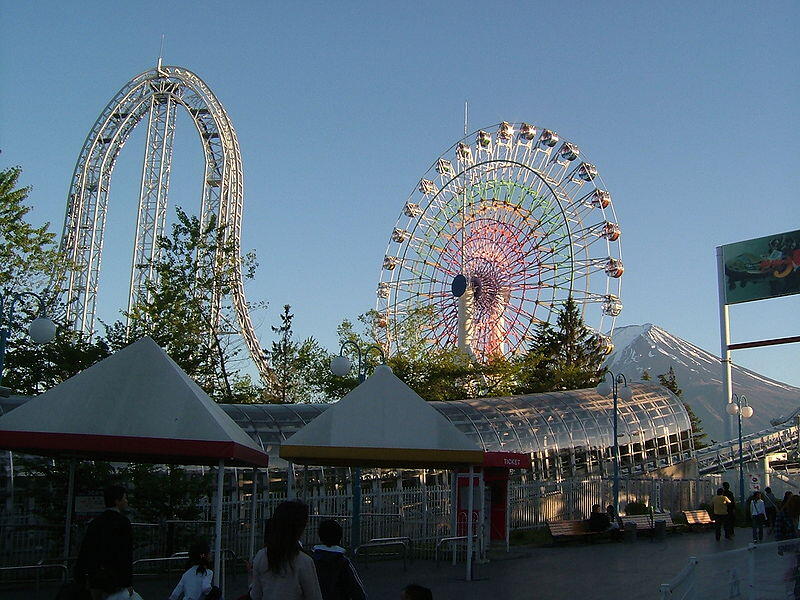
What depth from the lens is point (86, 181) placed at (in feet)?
150

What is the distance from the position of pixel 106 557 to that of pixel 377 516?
16258 millimetres

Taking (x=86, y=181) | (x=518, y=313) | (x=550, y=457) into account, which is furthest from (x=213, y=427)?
(x=518, y=313)

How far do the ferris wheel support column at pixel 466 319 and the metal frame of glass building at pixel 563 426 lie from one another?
1024cm

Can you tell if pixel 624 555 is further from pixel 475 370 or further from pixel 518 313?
pixel 518 313

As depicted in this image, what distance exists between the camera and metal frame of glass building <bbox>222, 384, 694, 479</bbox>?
30.1 metres

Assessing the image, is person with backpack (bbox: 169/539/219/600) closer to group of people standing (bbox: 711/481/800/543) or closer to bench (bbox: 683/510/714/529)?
group of people standing (bbox: 711/481/800/543)

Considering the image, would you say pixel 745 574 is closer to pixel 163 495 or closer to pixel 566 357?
pixel 163 495

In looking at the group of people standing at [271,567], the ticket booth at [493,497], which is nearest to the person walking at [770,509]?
the ticket booth at [493,497]

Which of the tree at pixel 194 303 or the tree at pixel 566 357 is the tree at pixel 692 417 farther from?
the tree at pixel 194 303

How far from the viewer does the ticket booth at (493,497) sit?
917 inches

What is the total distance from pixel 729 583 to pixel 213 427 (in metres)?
7.16

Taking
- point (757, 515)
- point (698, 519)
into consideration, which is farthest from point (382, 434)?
point (698, 519)

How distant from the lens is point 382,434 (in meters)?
15.8

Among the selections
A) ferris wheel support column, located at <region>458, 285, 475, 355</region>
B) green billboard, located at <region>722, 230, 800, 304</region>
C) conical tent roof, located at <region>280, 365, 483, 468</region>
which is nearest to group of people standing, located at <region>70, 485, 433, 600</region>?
conical tent roof, located at <region>280, 365, 483, 468</region>
